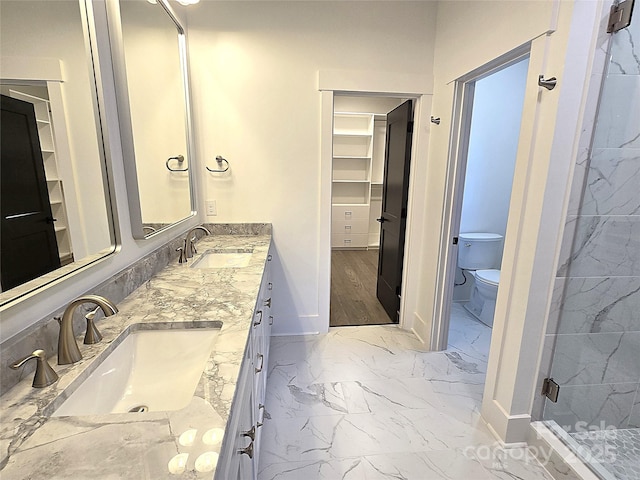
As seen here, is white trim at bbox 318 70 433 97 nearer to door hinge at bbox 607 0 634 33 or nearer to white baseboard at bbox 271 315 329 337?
door hinge at bbox 607 0 634 33

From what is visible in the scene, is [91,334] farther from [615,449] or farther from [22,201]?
[615,449]

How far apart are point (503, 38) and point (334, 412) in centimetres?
222

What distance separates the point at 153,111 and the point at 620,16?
2.10 meters

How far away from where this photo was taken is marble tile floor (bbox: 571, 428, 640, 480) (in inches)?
55.9

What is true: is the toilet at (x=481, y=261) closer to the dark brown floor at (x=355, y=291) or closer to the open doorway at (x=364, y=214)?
the open doorway at (x=364, y=214)

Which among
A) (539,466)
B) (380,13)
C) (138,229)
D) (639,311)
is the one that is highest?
(380,13)

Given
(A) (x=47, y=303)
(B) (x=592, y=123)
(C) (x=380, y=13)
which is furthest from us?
(C) (x=380, y=13)

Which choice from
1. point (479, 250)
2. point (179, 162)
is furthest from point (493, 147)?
point (179, 162)

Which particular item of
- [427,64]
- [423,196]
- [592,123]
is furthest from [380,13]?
[592,123]

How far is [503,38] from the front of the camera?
1566 millimetres

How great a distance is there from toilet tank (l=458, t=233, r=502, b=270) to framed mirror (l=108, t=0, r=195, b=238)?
2.50m

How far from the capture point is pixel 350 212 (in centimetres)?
527

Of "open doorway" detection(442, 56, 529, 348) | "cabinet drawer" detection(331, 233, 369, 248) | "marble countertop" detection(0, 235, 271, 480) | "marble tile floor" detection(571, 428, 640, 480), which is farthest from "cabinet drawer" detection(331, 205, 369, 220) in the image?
"marble countertop" detection(0, 235, 271, 480)

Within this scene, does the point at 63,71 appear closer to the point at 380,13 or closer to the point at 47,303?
the point at 47,303
